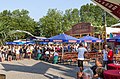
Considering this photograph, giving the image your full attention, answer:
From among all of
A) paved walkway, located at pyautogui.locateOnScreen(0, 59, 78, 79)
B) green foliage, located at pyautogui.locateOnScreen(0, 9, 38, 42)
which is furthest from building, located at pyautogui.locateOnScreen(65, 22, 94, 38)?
green foliage, located at pyautogui.locateOnScreen(0, 9, 38, 42)

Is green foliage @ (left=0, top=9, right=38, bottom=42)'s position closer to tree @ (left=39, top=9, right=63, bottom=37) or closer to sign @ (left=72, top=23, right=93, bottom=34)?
tree @ (left=39, top=9, right=63, bottom=37)

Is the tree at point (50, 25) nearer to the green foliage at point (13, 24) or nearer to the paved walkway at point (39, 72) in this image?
the green foliage at point (13, 24)

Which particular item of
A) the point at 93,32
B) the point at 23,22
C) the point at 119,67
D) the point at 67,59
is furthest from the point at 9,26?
the point at 119,67

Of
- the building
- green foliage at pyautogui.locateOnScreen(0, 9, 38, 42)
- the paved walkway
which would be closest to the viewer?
the paved walkway

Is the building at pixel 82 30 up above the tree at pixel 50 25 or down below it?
below

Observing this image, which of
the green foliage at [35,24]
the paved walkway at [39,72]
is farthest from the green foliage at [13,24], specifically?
the paved walkway at [39,72]

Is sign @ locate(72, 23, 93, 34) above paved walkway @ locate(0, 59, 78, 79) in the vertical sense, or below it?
above

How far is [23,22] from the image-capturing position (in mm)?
79125

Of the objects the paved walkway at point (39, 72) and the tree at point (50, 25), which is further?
the tree at point (50, 25)

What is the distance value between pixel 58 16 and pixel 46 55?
53.4 meters

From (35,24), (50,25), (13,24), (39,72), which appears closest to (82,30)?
(50,25)

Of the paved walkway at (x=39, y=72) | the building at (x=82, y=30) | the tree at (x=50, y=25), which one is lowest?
the paved walkway at (x=39, y=72)

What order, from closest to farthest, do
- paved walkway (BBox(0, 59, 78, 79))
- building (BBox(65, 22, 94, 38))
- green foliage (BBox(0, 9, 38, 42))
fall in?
1. paved walkway (BBox(0, 59, 78, 79))
2. building (BBox(65, 22, 94, 38))
3. green foliage (BBox(0, 9, 38, 42))

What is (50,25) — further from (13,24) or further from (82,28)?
(82,28)
